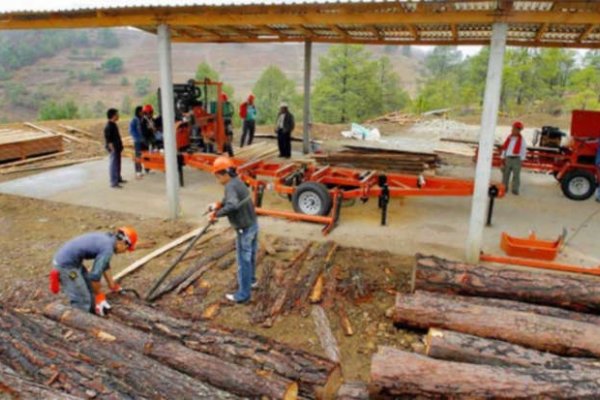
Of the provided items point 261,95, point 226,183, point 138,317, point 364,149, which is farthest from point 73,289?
point 261,95

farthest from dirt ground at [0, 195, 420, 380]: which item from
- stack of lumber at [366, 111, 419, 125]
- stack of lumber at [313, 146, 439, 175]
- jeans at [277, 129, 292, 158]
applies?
stack of lumber at [366, 111, 419, 125]

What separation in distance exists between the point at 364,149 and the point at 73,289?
8.20 metres

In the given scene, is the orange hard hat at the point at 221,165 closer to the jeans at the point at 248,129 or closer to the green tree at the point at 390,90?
the jeans at the point at 248,129

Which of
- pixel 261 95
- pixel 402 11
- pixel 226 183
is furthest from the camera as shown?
pixel 261 95

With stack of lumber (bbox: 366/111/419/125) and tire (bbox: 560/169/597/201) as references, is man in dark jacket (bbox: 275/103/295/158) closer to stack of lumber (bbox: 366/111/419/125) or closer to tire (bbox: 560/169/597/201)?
tire (bbox: 560/169/597/201)

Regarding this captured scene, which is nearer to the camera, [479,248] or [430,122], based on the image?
[479,248]

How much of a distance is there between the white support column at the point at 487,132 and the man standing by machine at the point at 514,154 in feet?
11.9

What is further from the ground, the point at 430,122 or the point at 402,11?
the point at 402,11

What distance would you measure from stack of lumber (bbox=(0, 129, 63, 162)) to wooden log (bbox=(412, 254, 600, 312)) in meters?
12.2

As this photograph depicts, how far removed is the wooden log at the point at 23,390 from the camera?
3.43 meters

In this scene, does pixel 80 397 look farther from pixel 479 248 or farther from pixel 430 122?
pixel 430 122

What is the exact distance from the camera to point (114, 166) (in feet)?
35.3

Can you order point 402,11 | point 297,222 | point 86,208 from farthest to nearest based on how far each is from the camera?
point 86,208
point 297,222
point 402,11

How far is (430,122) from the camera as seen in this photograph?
911 inches
